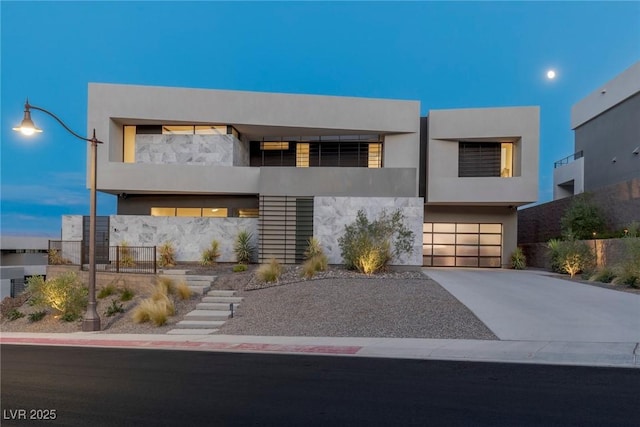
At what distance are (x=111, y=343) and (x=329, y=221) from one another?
11433mm

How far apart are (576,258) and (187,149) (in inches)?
800

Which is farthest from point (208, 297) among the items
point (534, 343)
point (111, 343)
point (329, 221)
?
point (534, 343)

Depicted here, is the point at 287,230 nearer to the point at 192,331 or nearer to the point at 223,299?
the point at 223,299

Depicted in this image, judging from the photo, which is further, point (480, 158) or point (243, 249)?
point (480, 158)

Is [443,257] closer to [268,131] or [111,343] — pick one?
[268,131]

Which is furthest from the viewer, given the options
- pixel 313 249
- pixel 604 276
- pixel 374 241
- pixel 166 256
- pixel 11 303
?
pixel 166 256

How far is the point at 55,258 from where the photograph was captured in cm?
1955

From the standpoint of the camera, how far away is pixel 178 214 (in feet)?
81.3

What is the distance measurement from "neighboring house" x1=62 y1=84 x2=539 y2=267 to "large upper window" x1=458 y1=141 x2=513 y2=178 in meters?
0.06

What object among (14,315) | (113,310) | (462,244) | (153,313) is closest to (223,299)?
(153,313)

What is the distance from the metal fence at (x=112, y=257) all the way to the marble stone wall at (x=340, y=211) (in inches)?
295

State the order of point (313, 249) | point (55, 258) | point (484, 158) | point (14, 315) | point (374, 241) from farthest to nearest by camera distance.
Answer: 1. point (484, 158)
2. point (313, 249)
3. point (55, 258)
4. point (374, 241)
5. point (14, 315)

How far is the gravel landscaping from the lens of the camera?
11.6 metres

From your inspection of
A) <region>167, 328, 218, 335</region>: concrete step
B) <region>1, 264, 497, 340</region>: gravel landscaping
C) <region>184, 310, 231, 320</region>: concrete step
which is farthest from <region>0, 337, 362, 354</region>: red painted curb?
<region>184, 310, 231, 320</region>: concrete step
